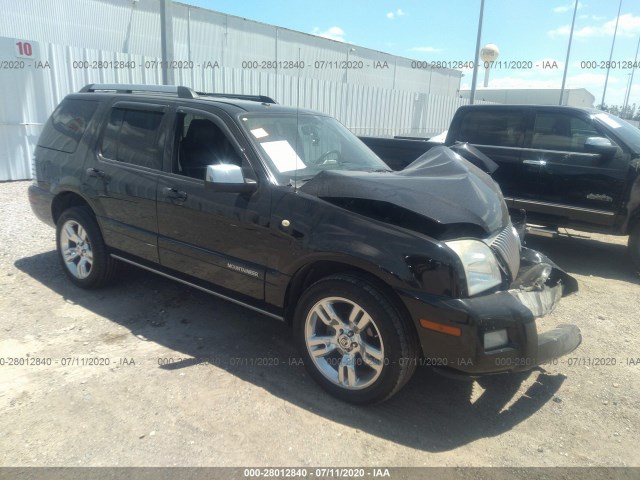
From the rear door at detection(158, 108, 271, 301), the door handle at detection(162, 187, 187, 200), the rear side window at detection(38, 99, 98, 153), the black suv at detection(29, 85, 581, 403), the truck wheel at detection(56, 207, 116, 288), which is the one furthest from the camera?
the rear side window at detection(38, 99, 98, 153)

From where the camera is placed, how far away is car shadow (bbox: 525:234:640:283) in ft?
19.5

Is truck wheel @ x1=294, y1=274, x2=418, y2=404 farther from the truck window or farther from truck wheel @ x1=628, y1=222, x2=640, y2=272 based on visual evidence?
the truck window

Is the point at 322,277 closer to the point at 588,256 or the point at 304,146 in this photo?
the point at 304,146

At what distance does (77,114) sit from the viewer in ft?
15.5

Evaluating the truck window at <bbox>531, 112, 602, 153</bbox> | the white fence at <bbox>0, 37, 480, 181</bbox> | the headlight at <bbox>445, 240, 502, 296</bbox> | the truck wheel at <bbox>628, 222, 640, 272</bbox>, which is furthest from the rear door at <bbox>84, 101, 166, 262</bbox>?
the white fence at <bbox>0, 37, 480, 181</bbox>

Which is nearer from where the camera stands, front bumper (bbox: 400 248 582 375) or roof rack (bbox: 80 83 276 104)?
front bumper (bbox: 400 248 582 375)

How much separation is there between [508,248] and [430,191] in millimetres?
693

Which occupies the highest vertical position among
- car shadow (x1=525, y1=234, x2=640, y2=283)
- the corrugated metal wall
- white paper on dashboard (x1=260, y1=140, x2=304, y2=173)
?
the corrugated metal wall

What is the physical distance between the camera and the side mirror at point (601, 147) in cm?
586

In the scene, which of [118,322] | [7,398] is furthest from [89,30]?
[7,398]

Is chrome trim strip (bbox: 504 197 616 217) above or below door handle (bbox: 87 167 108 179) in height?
below

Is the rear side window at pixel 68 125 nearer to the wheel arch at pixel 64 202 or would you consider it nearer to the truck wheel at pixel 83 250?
the wheel arch at pixel 64 202

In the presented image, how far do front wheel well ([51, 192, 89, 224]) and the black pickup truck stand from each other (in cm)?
402

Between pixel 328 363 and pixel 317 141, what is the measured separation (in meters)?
1.84
